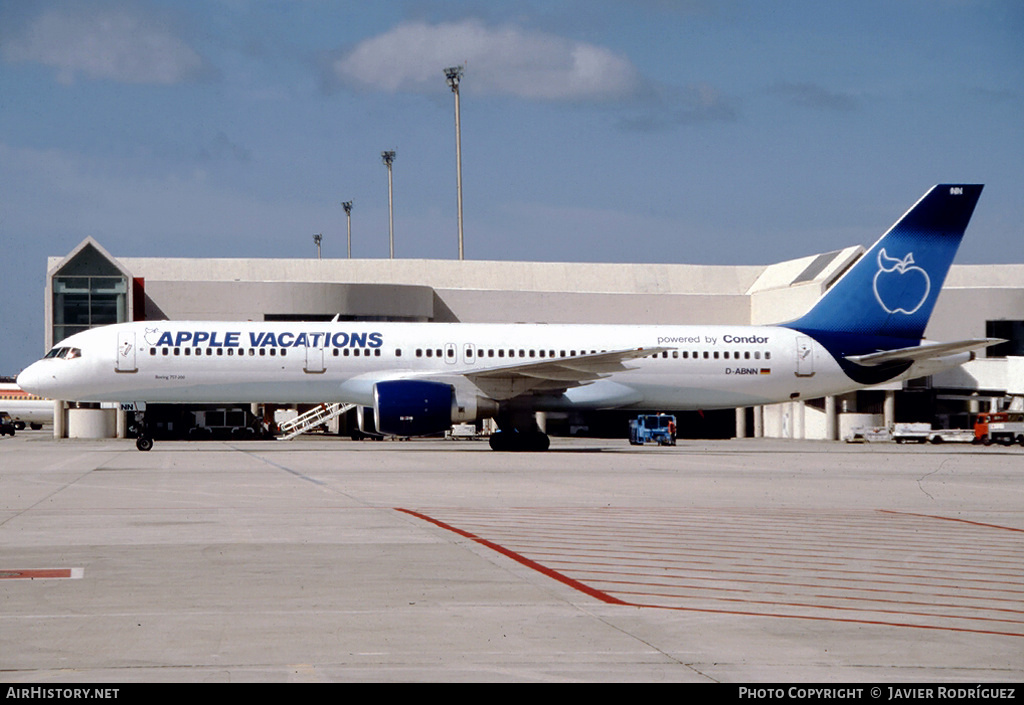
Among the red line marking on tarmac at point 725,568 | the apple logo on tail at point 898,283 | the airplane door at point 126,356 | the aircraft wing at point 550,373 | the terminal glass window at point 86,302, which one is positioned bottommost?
the red line marking on tarmac at point 725,568

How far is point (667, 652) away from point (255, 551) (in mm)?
6556

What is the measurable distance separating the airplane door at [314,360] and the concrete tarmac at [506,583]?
14271 mm

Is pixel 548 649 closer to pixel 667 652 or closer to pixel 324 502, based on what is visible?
pixel 667 652

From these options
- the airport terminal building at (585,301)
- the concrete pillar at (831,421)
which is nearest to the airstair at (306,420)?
the airport terminal building at (585,301)

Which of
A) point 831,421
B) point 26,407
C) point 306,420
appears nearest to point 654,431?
point 831,421

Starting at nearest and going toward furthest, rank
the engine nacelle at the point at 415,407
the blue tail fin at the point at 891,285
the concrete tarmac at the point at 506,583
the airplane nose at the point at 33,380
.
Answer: the concrete tarmac at the point at 506,583
the engine nacelle at the point at 415,407
the airplane nose at the point at 33,380
the blue tail fin at the point at 891,285

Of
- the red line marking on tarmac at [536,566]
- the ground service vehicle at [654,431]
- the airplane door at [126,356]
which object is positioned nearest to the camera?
the red line marking on tarmac at [536,566]

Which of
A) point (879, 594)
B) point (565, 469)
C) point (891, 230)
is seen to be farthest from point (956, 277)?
point (879, 594)

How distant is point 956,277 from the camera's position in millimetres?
78938

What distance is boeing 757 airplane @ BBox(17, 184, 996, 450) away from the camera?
36.4 metres

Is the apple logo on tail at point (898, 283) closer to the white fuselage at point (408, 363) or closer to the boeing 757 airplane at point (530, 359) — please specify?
the boeing 757 airplane at point (530, 359)

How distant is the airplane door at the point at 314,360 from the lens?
36969mm

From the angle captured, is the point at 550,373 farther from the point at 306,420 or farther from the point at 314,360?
the point at 306,420

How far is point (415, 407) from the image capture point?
35.2 m
